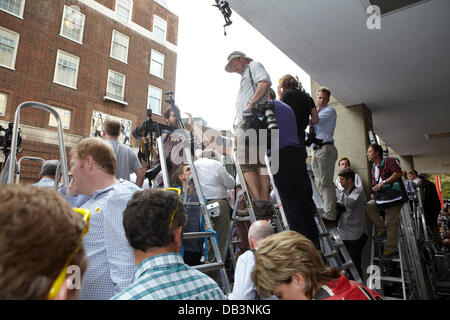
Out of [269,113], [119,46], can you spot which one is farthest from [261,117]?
[119,46]

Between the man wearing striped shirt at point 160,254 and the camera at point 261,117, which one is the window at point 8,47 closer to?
the camera at point 261,117

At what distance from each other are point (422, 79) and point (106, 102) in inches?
281

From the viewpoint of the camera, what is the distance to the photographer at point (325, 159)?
2.64 metres

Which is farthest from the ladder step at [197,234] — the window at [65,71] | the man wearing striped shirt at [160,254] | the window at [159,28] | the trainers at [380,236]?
the window at [159,28]

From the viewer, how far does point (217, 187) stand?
238 centimetres

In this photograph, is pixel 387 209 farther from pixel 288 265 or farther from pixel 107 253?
pixel 107 253

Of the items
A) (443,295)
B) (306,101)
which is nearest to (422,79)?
(306,101)

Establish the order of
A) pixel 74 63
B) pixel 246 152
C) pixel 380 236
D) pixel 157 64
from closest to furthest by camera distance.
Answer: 1. pixel 246 152
2. pixel 380 236
3. pixel 74 63
4. pixel 157 64

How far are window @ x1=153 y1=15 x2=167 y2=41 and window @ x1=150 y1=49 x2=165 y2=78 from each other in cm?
50

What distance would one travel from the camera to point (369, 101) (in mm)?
4090

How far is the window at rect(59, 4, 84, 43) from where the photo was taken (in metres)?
7.02

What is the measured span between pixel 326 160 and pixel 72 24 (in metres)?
7.99

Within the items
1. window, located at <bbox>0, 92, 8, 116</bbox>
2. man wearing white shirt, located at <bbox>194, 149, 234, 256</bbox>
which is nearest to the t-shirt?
man wearing white shirt, located at <bbox>194, 149, 234, 256</bbox>

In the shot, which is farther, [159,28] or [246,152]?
[159,28]
